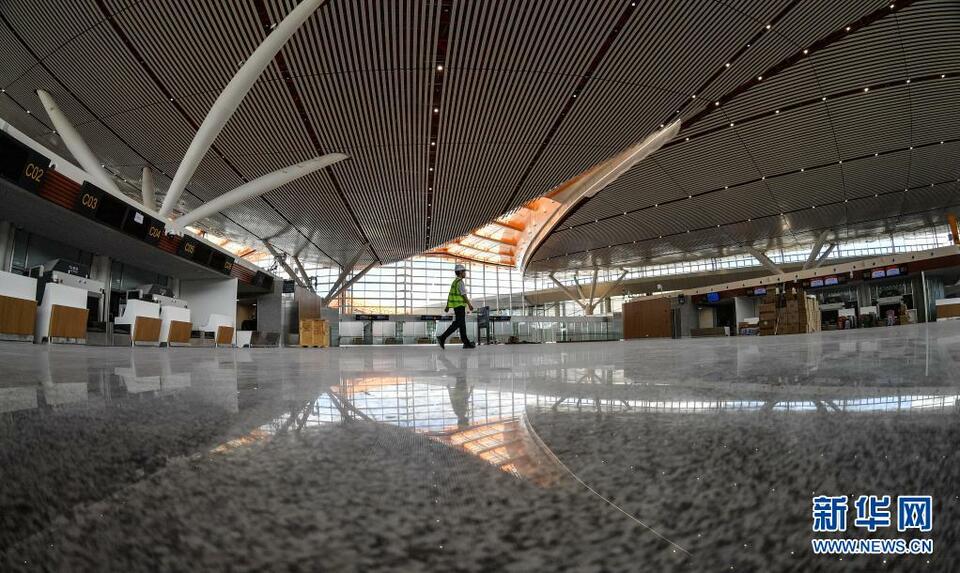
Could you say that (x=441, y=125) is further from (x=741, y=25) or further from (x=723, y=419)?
(x=723, y=419)

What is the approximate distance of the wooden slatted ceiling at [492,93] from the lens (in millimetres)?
11547

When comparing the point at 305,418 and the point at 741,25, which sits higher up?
the point at 741,25

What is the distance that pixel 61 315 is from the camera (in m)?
9.49

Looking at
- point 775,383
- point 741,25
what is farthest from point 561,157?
point 775,383

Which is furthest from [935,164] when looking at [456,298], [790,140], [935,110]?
[456,298]

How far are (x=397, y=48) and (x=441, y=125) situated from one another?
4056 mm

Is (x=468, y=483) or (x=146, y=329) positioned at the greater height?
(x=146, y=329)

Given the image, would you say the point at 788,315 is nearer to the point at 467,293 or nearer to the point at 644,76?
the point at 644,76

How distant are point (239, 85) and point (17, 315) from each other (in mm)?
7250

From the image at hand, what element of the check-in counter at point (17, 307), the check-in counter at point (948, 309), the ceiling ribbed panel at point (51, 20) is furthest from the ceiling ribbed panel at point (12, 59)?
the check-in counter at point (948, 309)

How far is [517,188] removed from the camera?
21.7 meters

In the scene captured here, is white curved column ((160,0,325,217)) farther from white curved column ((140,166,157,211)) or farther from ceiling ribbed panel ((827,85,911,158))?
ceiling ribbed panel ((827,85,911,158))

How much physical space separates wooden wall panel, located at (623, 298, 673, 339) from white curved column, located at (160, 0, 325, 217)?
26.2 m

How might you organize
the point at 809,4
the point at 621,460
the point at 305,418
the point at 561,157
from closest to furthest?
the point at 621,460 < the point at 305,418 < the point at 809,4 < the point at 561,157
